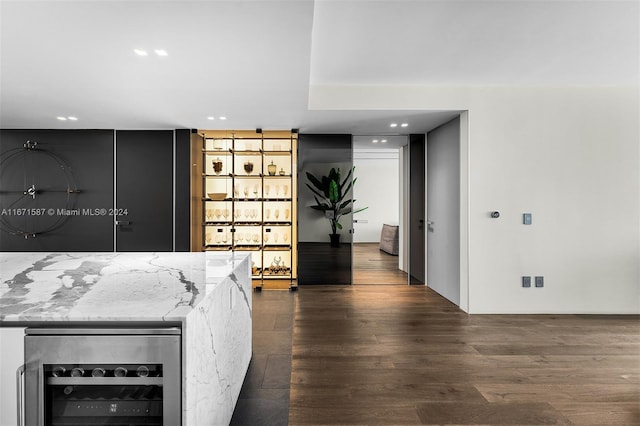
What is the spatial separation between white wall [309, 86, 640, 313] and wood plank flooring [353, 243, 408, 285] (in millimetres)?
1928

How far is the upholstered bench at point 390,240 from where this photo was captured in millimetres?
9000

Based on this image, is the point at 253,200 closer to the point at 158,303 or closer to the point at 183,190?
the point at 183,190

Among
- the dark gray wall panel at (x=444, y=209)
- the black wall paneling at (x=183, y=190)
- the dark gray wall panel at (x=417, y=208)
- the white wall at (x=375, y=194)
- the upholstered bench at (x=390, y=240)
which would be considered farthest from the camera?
the white wall at (x=375, y=194)

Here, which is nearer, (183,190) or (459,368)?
(459,368)

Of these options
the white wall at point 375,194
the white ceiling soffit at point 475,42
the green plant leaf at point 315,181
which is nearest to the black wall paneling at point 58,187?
the green plant leaf at point 315,181

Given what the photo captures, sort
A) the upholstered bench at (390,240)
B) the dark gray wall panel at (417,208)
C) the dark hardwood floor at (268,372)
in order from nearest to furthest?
the dark hardwood floor at (268,372)
the dark gray wall panel at (417,208)
the upholstered bench at (390,240)

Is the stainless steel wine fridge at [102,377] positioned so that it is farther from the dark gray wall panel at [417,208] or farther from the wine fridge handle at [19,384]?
the dark gray wall panel at [417,208]

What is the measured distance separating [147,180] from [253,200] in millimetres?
1557

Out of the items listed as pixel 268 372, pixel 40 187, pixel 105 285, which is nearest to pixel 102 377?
pixel 105 285

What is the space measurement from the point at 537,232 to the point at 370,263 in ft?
12.6

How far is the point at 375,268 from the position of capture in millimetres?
7301

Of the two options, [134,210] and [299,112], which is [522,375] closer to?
[299,112]

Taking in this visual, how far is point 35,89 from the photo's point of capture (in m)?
3.76

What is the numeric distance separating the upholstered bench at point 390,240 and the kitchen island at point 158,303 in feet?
22.0
